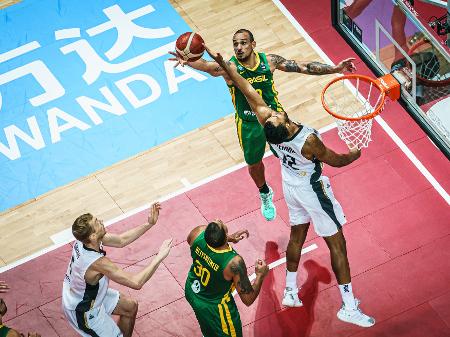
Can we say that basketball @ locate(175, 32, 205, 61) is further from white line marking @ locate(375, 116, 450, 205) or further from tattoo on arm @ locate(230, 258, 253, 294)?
white line marking @ locate(375, 116, 450, 205)

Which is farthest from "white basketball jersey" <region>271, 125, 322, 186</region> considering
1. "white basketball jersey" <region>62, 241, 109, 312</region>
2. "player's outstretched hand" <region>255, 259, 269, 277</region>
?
"white basketball jersey" <region>62, 241, 109, 312</region>

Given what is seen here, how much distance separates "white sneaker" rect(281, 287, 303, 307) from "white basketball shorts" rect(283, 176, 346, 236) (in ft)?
2.83

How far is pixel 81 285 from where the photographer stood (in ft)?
26.3

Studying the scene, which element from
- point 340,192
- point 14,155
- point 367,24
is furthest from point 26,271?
point 367,24

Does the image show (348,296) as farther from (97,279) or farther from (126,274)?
(97,279)

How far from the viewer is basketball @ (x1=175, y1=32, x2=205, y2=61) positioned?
28.0 feet

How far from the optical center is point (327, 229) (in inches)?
331

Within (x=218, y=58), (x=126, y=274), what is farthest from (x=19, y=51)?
(x=126, y=274)

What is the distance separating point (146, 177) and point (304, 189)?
9.55ft

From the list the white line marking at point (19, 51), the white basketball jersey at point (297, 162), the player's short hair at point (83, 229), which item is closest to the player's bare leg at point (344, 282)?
the white basketball jersey at point (297, 162)

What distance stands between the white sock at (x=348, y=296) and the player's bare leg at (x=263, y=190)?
1476 millimetres

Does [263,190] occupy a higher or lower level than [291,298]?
higher

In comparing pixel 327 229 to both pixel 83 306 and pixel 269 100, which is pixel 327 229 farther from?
pixel 83 306

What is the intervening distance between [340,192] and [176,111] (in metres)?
2.53
